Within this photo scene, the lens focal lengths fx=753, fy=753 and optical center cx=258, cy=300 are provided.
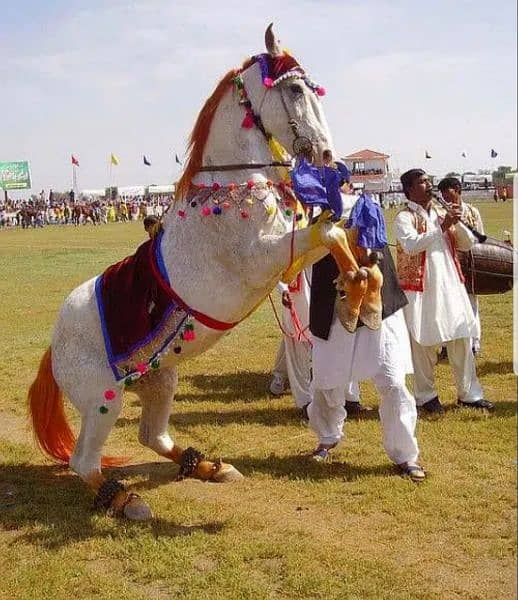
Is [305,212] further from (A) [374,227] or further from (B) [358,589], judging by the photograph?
(B) [358,589]

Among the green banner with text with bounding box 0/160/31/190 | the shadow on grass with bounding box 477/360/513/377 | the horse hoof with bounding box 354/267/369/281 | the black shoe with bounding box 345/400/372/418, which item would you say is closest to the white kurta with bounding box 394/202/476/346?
the black shoe with bounding box 345/400/372/418

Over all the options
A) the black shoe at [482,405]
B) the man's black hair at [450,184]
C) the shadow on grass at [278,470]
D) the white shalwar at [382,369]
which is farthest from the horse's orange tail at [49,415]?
the man's black hair at [450,184]

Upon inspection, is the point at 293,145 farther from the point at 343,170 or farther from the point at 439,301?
the point at 439,301

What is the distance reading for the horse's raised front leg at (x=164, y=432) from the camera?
427 centimetres

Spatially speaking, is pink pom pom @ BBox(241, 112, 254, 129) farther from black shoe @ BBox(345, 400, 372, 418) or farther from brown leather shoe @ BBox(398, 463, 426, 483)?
black shoe @ BBox(345, 400, 372, 418)

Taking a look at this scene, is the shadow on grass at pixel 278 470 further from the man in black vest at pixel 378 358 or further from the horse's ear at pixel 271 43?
the horse's ear at pixel 271 43

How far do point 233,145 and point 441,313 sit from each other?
225cm

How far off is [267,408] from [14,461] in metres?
1.87

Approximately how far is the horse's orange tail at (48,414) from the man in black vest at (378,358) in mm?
1492

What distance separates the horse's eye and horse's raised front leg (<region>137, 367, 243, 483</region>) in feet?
5.57

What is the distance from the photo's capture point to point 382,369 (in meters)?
4.08

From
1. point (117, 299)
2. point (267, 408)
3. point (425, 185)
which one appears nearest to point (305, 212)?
point (117, 299)

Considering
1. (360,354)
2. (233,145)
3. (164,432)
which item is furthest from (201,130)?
(164,432)

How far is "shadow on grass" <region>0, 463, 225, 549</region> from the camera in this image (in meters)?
3.68
